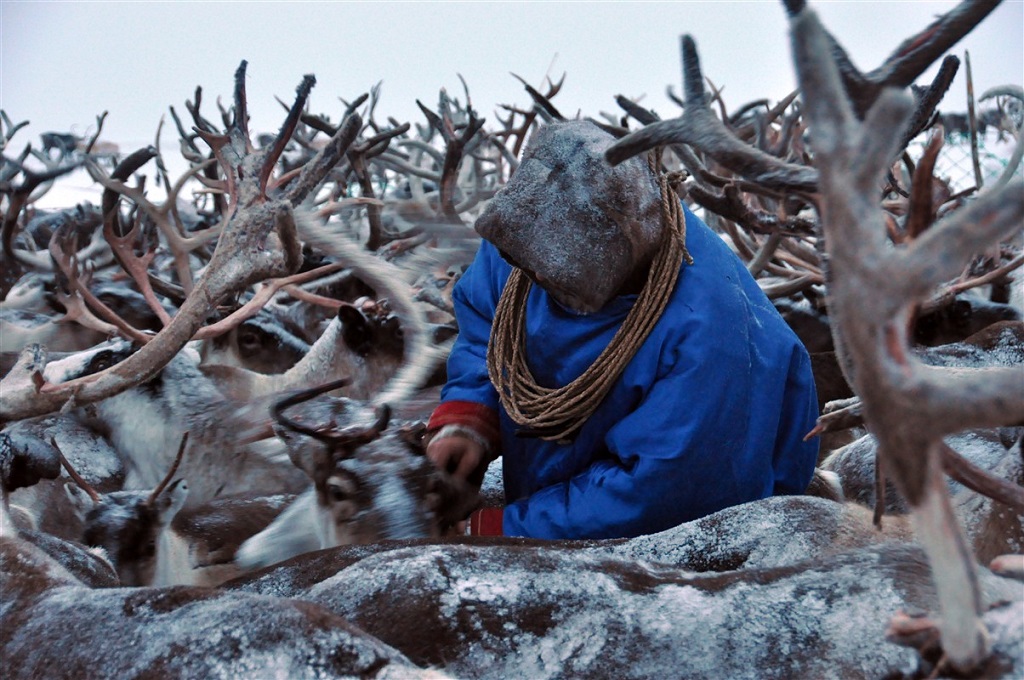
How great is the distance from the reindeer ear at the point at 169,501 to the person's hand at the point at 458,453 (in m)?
0.54

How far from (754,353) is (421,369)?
1.57 m

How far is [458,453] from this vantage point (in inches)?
90.3

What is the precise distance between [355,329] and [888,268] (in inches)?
126

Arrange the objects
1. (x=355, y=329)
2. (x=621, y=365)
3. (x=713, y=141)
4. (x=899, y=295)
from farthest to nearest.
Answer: (x=355, y=329) < (x=621, y=365) < (x=713, y=141) < (x=899, y=295)

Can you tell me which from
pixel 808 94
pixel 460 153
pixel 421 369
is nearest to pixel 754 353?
pixel 808 94

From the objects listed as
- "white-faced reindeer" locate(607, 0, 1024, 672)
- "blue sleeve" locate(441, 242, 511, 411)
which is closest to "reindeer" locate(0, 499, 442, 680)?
"white-faced reindeer" locate(607, 0, 1024, 672)

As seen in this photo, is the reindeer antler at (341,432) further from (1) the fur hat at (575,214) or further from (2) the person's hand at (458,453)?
(1) the fur hat at (575,214)

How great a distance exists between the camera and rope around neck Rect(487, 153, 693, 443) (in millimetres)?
2027

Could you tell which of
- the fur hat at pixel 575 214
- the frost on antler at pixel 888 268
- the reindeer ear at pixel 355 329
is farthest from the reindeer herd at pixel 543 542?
the reindeer ear at pixel 355 329

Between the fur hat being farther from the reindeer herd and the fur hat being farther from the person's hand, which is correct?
the person's hand

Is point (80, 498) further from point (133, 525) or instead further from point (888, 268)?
point (888, 268)

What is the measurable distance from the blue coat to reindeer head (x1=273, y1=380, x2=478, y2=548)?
317mm

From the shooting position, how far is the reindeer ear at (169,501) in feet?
7.28

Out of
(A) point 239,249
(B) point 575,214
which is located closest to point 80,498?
(A) point 239,249
